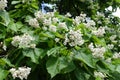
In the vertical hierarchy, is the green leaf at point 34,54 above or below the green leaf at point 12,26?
below

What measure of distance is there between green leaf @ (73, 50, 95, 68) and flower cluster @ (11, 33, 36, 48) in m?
0.44

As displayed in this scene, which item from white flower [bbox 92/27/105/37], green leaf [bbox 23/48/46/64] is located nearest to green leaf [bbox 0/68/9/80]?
green leaf [bbox 23/48/46/64]

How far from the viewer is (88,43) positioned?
434 cm

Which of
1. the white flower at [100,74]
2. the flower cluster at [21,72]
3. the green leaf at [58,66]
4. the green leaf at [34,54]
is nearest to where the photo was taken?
the flower cluster at [21,72]

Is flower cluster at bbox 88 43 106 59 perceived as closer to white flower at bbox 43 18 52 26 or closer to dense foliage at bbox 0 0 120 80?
dense foliage at bbox 0 0 120 80

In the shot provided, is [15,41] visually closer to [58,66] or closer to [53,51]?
[53,51]

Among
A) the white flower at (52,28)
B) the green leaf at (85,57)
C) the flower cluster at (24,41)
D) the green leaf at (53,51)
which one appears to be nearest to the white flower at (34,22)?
the white flower at (52,28)

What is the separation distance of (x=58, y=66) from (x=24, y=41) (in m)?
0.41

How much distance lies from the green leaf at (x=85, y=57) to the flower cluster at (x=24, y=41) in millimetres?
436

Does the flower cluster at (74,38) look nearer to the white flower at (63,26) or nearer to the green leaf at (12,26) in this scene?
the white flower at (63,26)

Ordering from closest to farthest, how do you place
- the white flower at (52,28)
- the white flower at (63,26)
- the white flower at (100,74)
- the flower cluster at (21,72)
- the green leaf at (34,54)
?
the flower cluster at (21,72) → the green leaf at (34,54) → the white flower at (100,74) → the white flower at (52,28) → the white flower at (63,26)

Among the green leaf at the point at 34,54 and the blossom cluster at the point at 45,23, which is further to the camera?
the blossom cluster at the point at 45,23

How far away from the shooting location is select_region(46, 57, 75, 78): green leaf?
3.81 meters

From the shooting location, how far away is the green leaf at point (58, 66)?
3807 mm
